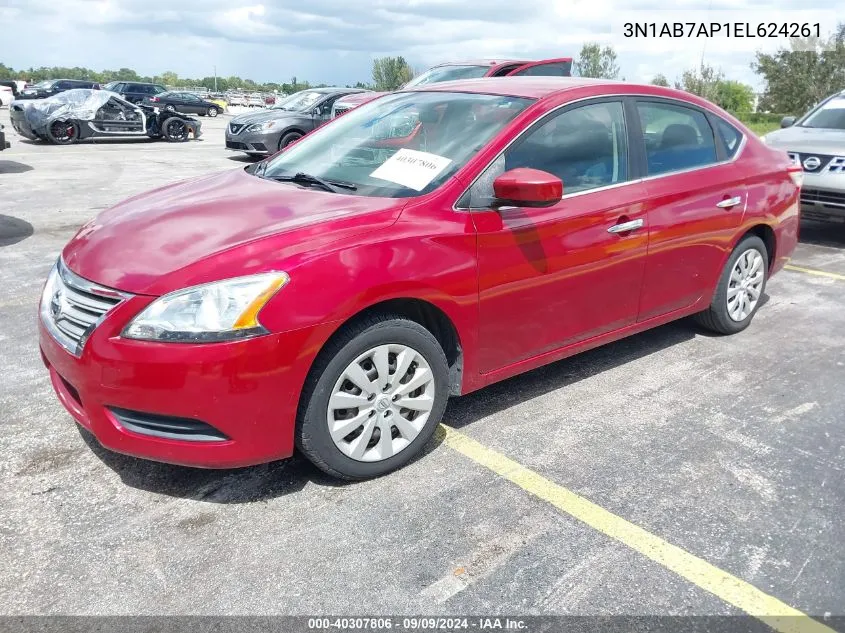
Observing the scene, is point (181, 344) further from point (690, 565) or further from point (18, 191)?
point (18, 191)

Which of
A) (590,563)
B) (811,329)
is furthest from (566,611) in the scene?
(811,329)

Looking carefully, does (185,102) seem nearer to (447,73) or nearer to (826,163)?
(447,73)

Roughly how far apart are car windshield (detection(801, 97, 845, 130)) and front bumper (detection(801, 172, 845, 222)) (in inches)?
53.6

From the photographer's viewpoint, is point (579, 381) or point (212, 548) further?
point (579, 381)

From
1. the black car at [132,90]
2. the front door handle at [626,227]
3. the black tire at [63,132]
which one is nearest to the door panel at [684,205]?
the front door handle at [626,227]

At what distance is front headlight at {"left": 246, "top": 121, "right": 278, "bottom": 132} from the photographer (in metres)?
14.5

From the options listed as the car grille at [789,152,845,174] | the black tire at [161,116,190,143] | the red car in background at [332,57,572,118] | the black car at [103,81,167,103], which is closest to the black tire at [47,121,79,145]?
the black tire at [161,116,190,143]

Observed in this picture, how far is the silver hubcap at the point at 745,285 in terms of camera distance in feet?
15.7

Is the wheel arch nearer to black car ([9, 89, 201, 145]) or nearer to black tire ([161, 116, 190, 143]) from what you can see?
black car ([9, 89, 201, 145])

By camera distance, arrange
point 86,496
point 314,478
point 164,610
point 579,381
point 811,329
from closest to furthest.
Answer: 1. point 164,610
2. point 86,496
3. point 314,478
4. point 579,381
5. point 811,329

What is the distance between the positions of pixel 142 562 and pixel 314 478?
2.59ft

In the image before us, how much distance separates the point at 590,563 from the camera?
102 inches

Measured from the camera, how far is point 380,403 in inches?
118

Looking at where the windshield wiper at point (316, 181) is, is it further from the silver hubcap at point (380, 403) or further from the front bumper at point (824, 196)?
the front bumper at point (824, 196)
